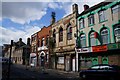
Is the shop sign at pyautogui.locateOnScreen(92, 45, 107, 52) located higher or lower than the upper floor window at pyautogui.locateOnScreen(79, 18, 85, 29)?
lower

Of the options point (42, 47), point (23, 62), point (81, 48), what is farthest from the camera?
point (23, 62)

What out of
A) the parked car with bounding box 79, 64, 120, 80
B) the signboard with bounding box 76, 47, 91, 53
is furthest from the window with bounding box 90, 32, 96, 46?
the parked car with bounding box 79, 64, 120, 80

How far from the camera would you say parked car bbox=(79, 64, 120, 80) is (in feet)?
43.1

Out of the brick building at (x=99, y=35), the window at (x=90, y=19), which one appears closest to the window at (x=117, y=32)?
the brick building at (x=99, y=35)

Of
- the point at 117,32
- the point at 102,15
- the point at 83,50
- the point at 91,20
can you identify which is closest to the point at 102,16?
the point at 102,15

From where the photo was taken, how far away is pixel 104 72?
1391cm

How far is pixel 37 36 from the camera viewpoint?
42.6 metres

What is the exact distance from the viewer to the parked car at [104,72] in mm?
13148

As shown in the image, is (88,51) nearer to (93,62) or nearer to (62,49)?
(93,62)

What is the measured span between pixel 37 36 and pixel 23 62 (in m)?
18.5

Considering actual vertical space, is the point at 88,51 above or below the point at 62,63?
above

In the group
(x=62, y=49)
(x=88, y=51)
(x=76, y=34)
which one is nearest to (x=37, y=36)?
(x=62, y=49)

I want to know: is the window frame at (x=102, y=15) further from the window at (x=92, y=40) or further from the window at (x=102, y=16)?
the window at (x=92, y=40)

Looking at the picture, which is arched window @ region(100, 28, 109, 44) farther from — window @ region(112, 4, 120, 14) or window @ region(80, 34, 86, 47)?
window @ region(80, 34, 86, 47)
